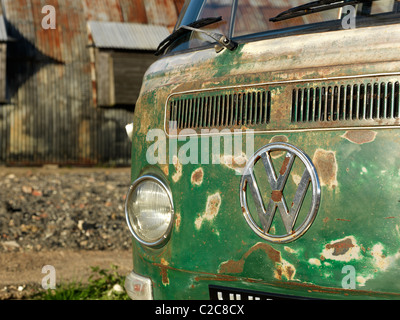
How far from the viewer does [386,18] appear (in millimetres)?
2012

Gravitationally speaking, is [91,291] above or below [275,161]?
below

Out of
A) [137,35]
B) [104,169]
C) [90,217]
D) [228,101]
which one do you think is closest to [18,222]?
[90,217]

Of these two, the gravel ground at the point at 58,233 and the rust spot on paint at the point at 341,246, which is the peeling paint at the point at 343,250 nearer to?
the rust spot on paint at the point at 341,246

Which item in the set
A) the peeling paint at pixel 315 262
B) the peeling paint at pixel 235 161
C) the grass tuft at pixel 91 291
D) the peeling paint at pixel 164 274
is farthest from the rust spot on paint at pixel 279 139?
the grass tuft at pixel 91 291

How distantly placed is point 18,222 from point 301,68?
5.46 meters

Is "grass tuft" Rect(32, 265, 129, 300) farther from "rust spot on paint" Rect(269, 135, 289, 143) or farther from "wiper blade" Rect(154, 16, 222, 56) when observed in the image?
"rust spot on paint" Rect(269, 135, 289, 143)

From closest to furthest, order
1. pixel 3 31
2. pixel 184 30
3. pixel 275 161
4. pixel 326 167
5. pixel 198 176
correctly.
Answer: pixel 326 167 < pixel 275 161 < pixel 198 176 < pixel 184 30 < pixel 3 31

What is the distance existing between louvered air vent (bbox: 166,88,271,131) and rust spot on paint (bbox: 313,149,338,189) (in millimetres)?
263

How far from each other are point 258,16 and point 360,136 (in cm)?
88

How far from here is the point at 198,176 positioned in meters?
2.30

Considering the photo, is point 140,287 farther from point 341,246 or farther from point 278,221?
point 341,246

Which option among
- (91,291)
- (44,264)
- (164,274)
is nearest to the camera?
(164,274)

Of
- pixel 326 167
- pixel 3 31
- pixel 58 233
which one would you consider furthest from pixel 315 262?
pixel 3 31

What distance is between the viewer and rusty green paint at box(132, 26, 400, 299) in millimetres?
1853
